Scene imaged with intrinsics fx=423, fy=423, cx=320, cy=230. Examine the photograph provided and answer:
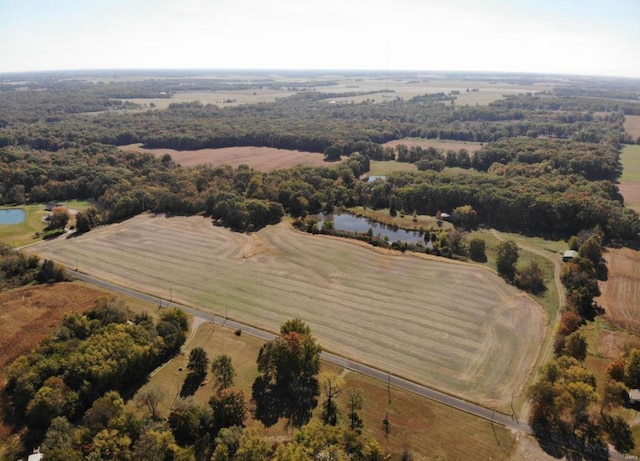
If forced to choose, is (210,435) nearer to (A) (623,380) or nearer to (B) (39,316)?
(B) (39,316)

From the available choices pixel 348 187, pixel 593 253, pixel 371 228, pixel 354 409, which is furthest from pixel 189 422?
pixel 348 187

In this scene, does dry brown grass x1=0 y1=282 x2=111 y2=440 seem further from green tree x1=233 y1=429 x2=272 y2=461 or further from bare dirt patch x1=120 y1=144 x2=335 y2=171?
bare dirt patch x1=120 y1=144 x2=335 y2=171

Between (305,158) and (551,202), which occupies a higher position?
(551,202)

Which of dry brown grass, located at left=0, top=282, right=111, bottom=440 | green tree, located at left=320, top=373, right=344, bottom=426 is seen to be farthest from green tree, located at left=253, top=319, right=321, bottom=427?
dry brown grass, located at left=0, top=282, right=111, bottom=440

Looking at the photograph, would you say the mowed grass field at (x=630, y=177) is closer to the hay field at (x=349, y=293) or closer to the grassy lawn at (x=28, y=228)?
the hay field at (x=349, y=293)

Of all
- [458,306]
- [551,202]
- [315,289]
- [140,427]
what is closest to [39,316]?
[140,427]

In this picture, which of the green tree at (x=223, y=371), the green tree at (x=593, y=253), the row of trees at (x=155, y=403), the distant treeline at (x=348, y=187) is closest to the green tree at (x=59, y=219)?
the distant treeline at (x=348, y=187)

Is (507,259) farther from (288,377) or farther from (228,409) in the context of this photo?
(228,409)
